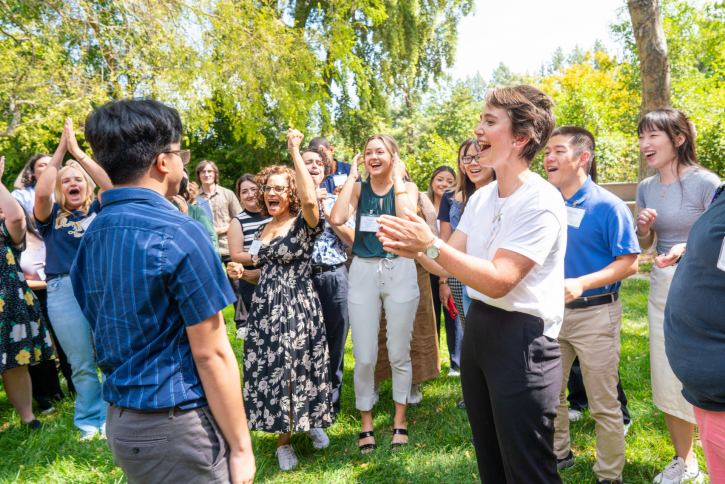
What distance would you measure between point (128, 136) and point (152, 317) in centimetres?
60

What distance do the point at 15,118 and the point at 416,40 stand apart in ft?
42.7

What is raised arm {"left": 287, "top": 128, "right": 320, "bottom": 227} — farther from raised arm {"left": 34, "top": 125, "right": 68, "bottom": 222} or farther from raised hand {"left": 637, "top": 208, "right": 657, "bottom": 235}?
raised hand {"left": 637, "top": 208, "right": 657, "bottom": 235}

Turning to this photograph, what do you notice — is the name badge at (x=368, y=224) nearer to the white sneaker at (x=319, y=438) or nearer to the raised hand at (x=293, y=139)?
the raised hand at (x=293, y=139)

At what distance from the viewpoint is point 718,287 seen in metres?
1.56

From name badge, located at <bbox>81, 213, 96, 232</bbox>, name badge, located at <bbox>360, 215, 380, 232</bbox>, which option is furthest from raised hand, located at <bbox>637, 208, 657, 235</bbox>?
name badge, located at <bbox>81, 213, 96, 232</bbox>

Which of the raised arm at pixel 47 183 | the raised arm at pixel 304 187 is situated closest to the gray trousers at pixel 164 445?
the raised arm at pixel 304 187

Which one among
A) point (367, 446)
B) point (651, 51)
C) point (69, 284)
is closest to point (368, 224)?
point (367, 446)

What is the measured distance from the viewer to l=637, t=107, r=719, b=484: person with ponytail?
9.22 feet

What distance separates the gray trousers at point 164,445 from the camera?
1444 millimetres

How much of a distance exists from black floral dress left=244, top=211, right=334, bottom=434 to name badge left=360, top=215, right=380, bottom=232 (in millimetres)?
469

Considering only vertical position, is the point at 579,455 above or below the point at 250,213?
below

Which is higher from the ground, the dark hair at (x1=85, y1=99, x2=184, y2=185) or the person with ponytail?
the dark hair at (x1=85, y1=99, x2=184, y2=185)

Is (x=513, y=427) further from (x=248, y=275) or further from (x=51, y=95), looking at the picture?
(x=51, y=95)

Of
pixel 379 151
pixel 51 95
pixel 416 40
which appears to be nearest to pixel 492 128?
pixel 379 151
